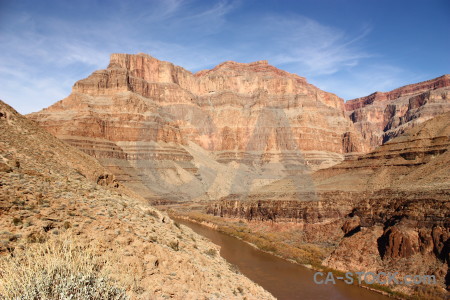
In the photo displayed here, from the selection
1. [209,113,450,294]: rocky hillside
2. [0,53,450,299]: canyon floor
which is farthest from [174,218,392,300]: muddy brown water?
[209,113,450,294]: rocky hillside

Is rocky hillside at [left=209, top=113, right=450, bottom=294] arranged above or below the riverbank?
above

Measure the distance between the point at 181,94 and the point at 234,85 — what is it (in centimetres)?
3254

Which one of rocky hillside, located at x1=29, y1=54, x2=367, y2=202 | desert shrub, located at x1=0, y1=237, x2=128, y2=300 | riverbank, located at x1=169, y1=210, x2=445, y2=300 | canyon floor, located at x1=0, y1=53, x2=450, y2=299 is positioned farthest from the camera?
rocky hillside, located at x1=29, y1=54, x2=367, y2=202

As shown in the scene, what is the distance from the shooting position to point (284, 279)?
1211 inches

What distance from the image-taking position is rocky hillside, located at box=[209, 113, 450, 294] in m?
28.9

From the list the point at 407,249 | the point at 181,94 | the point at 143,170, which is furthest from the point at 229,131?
the point at 407,249

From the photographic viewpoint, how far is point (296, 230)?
4809 cm

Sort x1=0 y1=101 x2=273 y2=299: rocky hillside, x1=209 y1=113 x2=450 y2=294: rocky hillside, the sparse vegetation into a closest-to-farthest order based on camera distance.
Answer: x1=0 y1=101 x2=273 y2=299: rocky hillside → the sparse vegetation → x1=209 y1=113 x2=450 y2=294: rocky hillside

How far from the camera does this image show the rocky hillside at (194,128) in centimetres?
10619

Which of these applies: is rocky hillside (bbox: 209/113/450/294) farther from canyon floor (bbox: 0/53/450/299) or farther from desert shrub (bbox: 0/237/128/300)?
desert shrub (bbox: 0/237/128/300)

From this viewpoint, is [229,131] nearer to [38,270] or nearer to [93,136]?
[93,136]

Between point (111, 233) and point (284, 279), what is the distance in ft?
72.6

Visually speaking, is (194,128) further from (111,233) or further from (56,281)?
(56,281)

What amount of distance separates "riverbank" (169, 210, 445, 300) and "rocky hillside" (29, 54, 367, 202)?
3566cm
